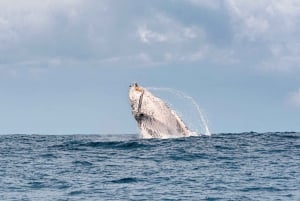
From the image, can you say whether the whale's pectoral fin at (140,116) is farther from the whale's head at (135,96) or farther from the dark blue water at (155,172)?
the dark blue water at (155,172)

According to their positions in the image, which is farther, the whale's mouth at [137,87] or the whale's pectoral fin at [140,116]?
the whale's mouth at [137,87]

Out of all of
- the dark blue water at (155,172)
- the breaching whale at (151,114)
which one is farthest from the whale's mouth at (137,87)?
the dark blue water at (155,172)

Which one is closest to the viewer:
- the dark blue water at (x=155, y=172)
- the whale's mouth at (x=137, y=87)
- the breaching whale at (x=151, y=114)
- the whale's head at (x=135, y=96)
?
the dark blue water at (x=155, y=172)

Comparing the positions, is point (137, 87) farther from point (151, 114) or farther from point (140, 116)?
point (151, 114)

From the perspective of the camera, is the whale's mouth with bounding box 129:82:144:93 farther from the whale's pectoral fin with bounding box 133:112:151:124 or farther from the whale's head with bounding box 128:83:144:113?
the whale's pectoral fin with bounding box 133:112:151:124

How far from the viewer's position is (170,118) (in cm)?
3198

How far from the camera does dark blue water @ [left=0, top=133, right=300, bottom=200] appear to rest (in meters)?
17.5

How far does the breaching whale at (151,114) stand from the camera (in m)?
31.2

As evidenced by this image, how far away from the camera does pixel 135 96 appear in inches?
1238

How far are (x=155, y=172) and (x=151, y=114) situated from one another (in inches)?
390

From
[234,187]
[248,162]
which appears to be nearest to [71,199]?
[234,187]

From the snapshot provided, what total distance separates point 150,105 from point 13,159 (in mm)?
7484

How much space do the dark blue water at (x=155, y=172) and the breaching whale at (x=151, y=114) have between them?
1301 mm

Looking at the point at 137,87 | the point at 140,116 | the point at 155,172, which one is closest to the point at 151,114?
the point at 140,116
